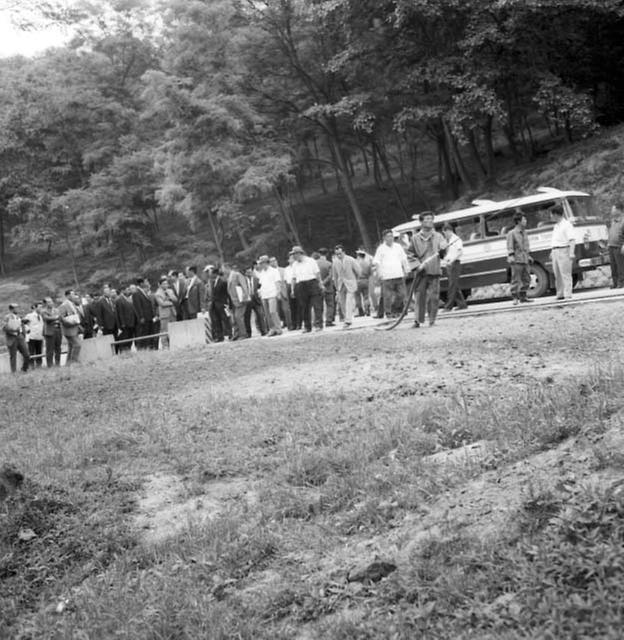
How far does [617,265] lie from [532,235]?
222 centimetres

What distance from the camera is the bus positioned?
55.2 ft

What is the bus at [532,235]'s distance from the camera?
16.8 meters

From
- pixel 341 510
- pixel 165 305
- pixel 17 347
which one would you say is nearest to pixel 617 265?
pixel 165 305

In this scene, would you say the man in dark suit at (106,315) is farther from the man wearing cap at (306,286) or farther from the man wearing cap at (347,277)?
the man wearing cap at (347,277)

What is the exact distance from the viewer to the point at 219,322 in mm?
19172

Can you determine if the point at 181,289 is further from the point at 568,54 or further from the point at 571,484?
the point at 568,54

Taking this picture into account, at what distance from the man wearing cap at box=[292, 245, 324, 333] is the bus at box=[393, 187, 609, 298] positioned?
259cm

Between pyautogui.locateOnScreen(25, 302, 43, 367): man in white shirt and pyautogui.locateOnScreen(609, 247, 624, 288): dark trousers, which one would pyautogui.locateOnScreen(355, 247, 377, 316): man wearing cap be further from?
pyautogui.locateOnScreen(25, 302, 43, 367): man in white shirt

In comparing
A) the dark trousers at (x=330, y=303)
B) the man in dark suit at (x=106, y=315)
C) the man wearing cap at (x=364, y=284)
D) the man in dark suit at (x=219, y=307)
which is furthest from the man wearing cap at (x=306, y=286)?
the man in dark suit at (x=106, y=315)

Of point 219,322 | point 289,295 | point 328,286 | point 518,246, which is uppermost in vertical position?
point 518,246

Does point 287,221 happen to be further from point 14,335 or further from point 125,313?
point 14,335

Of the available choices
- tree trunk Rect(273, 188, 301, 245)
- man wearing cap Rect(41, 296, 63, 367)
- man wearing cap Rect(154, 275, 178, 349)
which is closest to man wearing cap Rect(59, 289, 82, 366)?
man wearing cap Rect(41, 296, 63, 367)

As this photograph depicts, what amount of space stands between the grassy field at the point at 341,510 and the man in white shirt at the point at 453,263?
626 centimetres

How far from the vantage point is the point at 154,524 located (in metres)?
5.27
